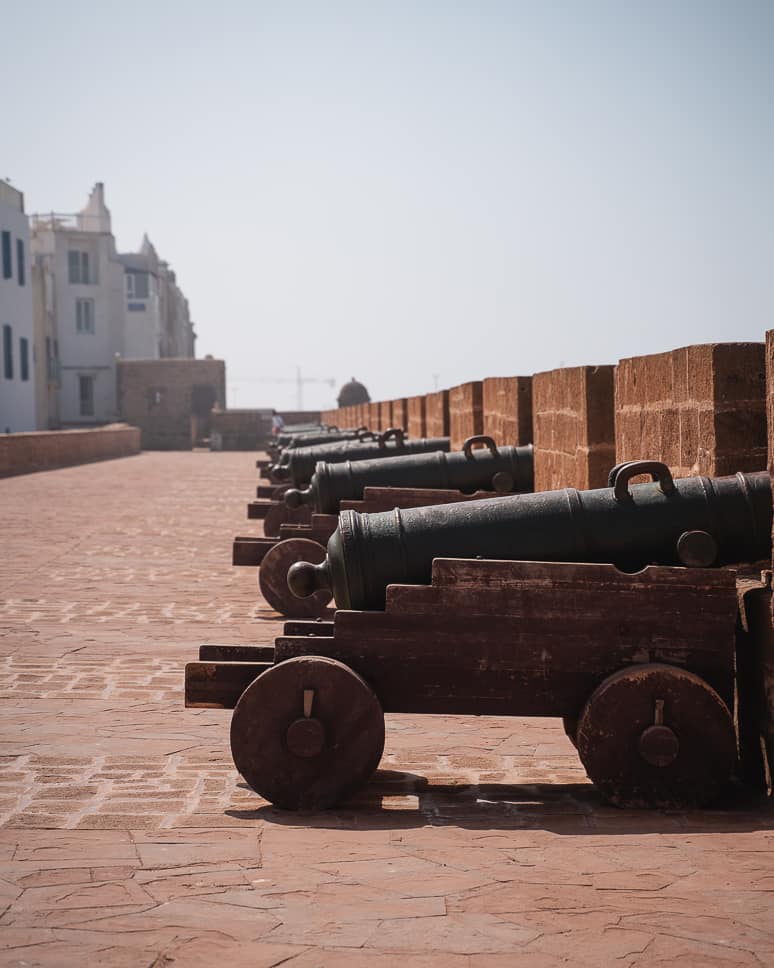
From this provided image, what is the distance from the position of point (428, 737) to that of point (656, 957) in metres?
2.51

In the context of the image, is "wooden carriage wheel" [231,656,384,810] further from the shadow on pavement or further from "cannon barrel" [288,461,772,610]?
"cannon barrel" [288,461,772,610]

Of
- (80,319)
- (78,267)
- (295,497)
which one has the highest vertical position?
(78,267)

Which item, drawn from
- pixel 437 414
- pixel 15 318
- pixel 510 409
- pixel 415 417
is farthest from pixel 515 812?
pixel 15 318

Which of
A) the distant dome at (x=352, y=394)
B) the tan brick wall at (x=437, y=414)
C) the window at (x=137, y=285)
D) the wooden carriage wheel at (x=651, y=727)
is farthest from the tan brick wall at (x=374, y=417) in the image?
the window at (x=137, y=285)

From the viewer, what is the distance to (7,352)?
39.9 meters

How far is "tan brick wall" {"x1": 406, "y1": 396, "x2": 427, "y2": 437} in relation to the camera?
47.7ft

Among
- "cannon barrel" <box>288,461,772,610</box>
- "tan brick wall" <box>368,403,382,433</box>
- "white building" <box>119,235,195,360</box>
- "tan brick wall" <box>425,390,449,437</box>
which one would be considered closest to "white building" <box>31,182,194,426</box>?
"white building" <box>119,235,195,360</box>

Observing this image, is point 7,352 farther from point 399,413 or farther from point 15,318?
point 399,413

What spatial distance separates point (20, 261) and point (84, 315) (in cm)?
1370

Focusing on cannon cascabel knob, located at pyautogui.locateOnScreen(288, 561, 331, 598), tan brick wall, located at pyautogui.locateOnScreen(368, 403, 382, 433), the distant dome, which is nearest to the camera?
cannon cascabel knob, located at pyautogui.locateOnScreen(288, 561, 331, 598)

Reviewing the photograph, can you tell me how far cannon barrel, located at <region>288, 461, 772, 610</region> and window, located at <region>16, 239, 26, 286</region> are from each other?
3864cm

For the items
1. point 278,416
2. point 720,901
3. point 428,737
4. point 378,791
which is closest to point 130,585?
point 428,737

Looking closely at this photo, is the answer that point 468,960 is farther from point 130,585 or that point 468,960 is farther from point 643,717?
point 130,585

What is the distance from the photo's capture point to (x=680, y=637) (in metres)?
4.12
